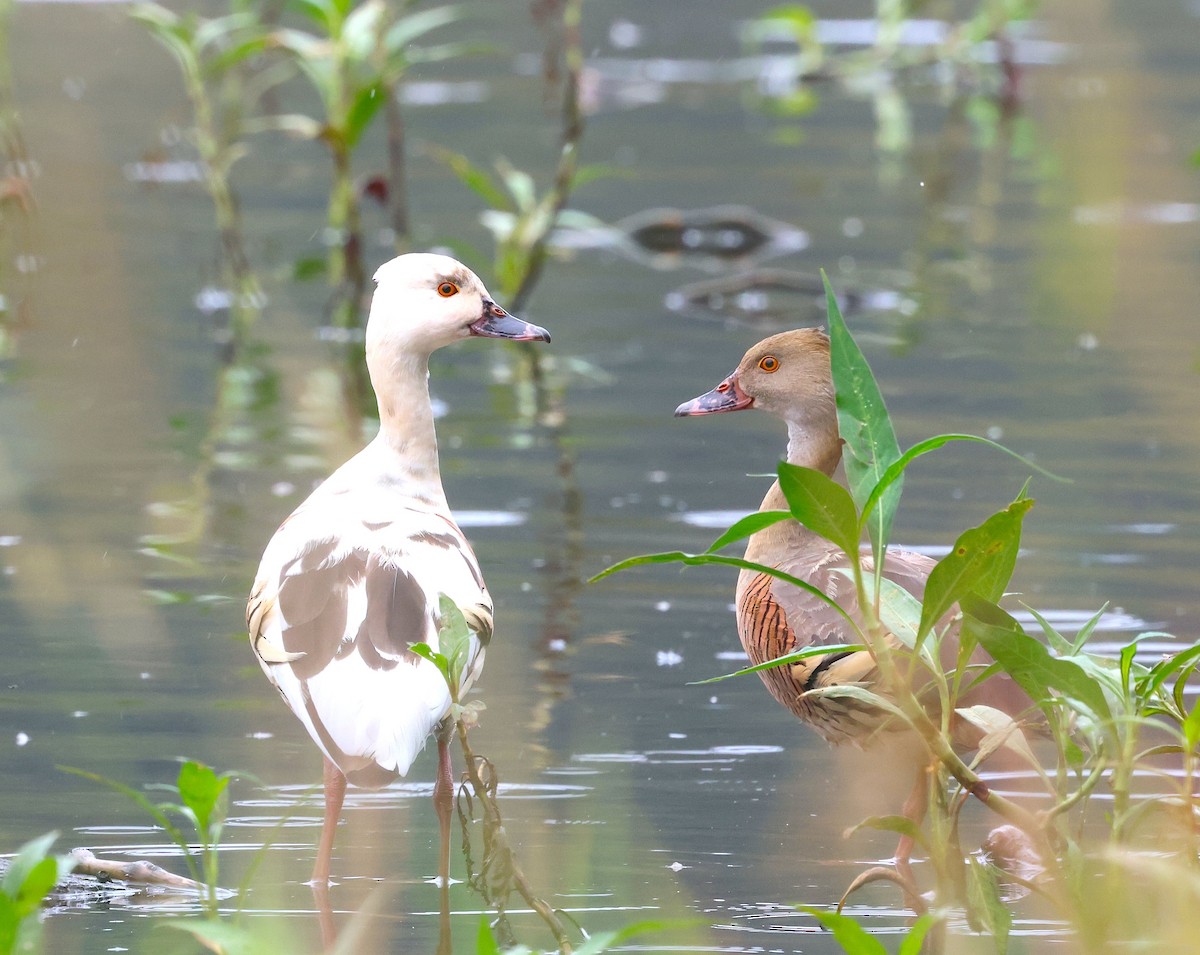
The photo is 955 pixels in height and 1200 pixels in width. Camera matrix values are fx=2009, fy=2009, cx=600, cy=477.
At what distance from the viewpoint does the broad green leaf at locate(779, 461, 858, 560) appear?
3846mm

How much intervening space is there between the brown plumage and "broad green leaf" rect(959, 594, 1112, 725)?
1.49ft

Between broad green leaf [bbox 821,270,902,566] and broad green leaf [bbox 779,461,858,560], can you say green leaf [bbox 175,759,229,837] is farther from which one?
broad green leaf [bbox 821,270,902,566]

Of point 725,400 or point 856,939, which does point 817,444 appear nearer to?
point 725,400

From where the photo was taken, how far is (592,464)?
862 centimetres

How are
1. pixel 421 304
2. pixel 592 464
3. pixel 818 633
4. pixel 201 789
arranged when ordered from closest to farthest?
pixel 201 789
pixel 818 633
pixel 421 304
pixel 592 464

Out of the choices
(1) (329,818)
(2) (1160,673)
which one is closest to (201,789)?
(1) (329,818)

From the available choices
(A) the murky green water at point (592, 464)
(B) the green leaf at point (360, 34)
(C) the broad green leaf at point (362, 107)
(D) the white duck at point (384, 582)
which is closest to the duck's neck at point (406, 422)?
(D) the white duck at point (384, 582)

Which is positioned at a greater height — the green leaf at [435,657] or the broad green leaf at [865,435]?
the broad green leaf at [865,435]

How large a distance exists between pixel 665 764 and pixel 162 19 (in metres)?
6.47

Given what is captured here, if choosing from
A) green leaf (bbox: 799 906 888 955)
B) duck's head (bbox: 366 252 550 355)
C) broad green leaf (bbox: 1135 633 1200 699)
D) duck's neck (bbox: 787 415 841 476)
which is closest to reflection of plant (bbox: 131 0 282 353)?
duck's head (bbox: 366 252 550 355)

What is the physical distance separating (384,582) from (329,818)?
1.90 feet

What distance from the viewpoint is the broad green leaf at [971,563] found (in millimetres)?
3871

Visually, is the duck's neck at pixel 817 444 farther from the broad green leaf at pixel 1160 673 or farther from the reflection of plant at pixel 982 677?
the broad green leaf at pixel 1160 673

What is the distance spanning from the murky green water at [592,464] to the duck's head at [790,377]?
0.84 m
